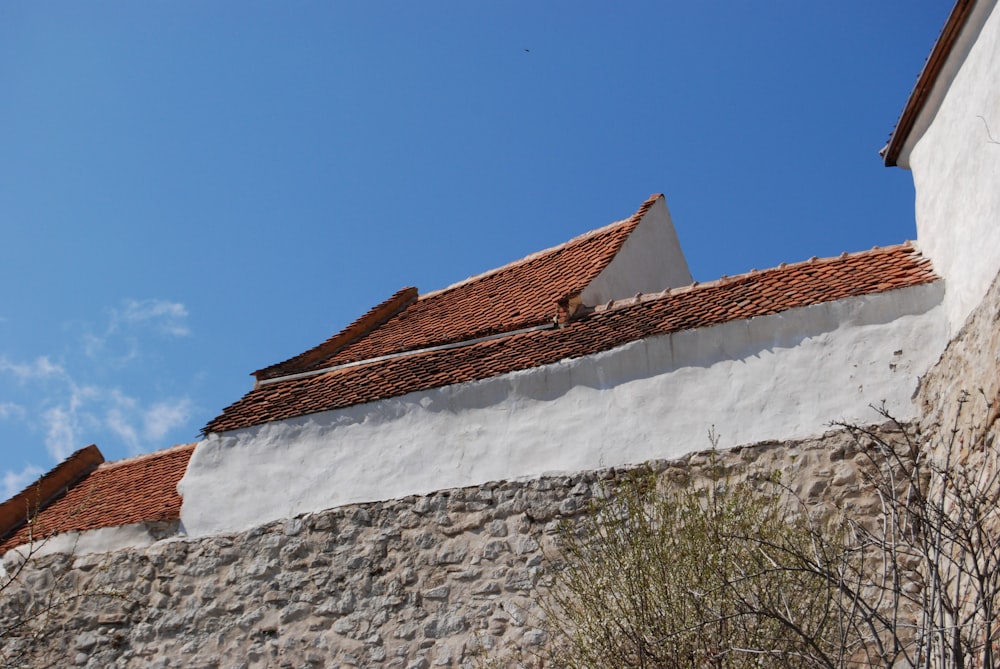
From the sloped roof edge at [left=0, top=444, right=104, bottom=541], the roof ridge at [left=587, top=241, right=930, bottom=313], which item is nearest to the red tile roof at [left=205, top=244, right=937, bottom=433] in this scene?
the roof ridge at [left=587, top=241, right=930, bottom=313]

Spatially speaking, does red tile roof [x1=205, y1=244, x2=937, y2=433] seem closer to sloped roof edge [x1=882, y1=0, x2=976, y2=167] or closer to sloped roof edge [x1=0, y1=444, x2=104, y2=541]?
sloped roof edge [x1=882, y1=0, x2=976, y2=167]

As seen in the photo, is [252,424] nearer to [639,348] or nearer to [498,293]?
[498,293]

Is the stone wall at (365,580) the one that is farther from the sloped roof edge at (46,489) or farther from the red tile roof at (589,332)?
the sloped roof edge at (46,489)

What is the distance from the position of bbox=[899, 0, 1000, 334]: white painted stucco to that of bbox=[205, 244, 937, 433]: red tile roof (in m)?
0.38

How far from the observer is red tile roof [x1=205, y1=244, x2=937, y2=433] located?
31.1ft

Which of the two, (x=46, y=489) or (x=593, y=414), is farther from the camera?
(x=46, y=489)

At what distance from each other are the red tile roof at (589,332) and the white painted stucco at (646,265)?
3.10 ft

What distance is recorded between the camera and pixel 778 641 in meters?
6.36

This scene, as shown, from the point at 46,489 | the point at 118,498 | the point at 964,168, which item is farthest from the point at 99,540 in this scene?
the point at 964,168

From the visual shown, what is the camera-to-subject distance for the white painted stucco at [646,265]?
1202 cm

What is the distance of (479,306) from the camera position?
12.4m

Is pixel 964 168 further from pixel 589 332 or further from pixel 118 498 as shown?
pixel 118 498

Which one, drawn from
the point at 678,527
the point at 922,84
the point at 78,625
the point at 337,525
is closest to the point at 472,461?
the point at 337,525

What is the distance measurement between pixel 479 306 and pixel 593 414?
9.21 feet
